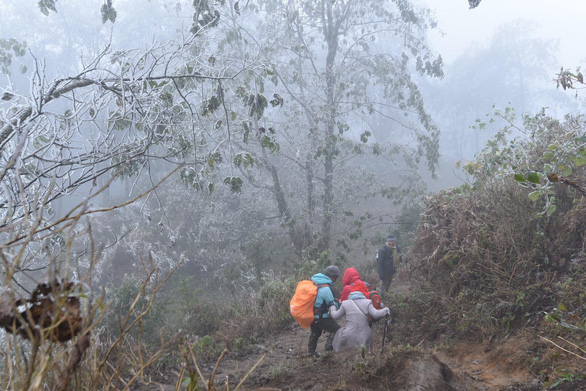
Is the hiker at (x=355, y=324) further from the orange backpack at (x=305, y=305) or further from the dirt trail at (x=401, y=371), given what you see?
the orange backpack at (x=305, y=305)

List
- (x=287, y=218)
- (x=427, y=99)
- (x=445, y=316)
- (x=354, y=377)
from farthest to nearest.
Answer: (x=427, y=99) → (x=287, y=218) → (x=445, y=316) → (x=354, y=377)

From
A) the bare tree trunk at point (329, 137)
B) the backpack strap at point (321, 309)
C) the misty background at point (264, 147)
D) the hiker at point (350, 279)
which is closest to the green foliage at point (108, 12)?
the misty background at point (264, 147)

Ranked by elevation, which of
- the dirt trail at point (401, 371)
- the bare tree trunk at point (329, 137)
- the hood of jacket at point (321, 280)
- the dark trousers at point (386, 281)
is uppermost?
the bare tree trunk at point (329, 137)

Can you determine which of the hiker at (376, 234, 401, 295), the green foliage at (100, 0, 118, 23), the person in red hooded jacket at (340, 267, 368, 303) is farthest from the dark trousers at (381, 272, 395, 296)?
the green foliage at (100, 0, 118, 23)

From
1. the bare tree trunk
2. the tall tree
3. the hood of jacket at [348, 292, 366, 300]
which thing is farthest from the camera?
the tall tree

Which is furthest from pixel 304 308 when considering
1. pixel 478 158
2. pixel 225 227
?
pixel 225 227

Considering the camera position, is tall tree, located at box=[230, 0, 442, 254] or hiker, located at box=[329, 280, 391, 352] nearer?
hiker, located at box=[329, 280, 391, 352]

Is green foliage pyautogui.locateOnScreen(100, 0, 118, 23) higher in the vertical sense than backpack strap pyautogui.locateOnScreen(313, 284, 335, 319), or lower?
higher

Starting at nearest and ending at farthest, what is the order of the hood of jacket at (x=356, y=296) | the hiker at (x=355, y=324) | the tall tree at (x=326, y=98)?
1. the hiker at (x=355, y=324)
2. the hood of jacket at (x=356, y=296)
3. the tall tree at (x=326, y=98)

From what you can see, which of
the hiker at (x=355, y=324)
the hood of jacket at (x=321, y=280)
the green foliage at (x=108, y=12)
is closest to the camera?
the green foliage at (x=108, y=12)

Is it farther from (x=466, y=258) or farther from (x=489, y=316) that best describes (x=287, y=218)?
(x=489, y=316)

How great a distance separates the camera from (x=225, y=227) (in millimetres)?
15445

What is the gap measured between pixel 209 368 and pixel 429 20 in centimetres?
1315

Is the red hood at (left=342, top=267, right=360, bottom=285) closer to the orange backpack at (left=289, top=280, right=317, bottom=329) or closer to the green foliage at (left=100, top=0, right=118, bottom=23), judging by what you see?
the orange backpack at (left=289, top=280, right=317, bottom=329)
